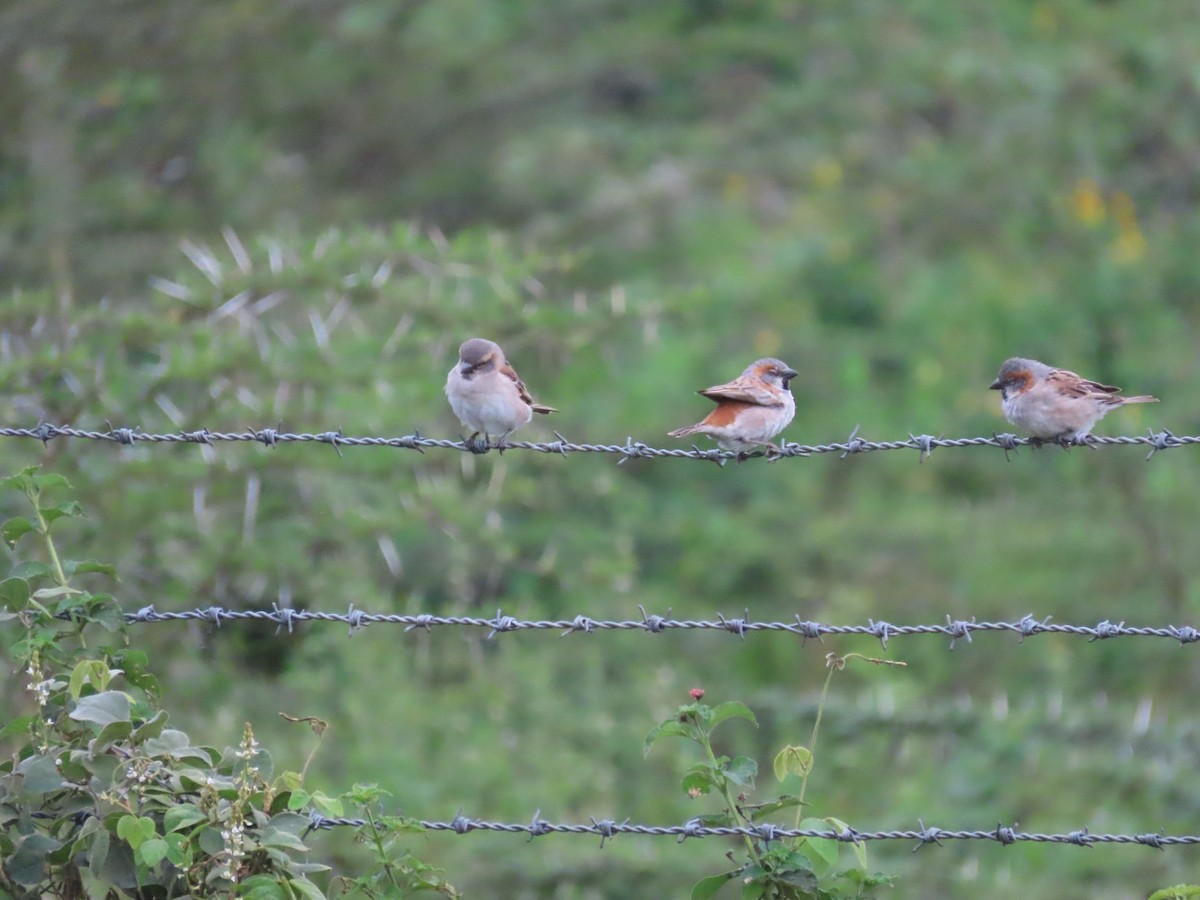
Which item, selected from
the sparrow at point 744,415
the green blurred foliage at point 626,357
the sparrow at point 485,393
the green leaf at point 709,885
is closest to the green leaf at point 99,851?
the green leaf at point 709,885

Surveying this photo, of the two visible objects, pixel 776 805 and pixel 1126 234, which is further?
pixel 1126 234

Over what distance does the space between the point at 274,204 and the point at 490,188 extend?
264cm

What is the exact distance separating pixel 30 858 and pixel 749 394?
3.38 m

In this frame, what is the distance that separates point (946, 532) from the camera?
42.7 ft

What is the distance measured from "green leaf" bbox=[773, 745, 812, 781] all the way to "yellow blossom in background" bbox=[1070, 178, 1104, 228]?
1330 centimetres

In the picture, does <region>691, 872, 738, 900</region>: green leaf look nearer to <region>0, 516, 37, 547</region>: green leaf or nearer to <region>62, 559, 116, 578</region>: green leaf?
<region>62, 559, 116, 578</region>: green leaf

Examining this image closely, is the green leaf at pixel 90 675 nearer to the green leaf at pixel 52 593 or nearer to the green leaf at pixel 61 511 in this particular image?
the green leaf at pixel 52 593

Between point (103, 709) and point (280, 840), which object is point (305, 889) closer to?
point (280, 840)

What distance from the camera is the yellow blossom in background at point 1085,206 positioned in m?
16.2

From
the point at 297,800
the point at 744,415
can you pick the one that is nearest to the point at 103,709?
the point at 297,800

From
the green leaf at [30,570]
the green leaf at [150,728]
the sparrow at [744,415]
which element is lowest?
the sparrow at [744,415]

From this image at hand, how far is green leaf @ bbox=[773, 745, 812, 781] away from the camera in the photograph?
4047 millimetres

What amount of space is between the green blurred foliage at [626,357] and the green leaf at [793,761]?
3707mm

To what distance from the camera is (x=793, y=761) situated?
162 inches
